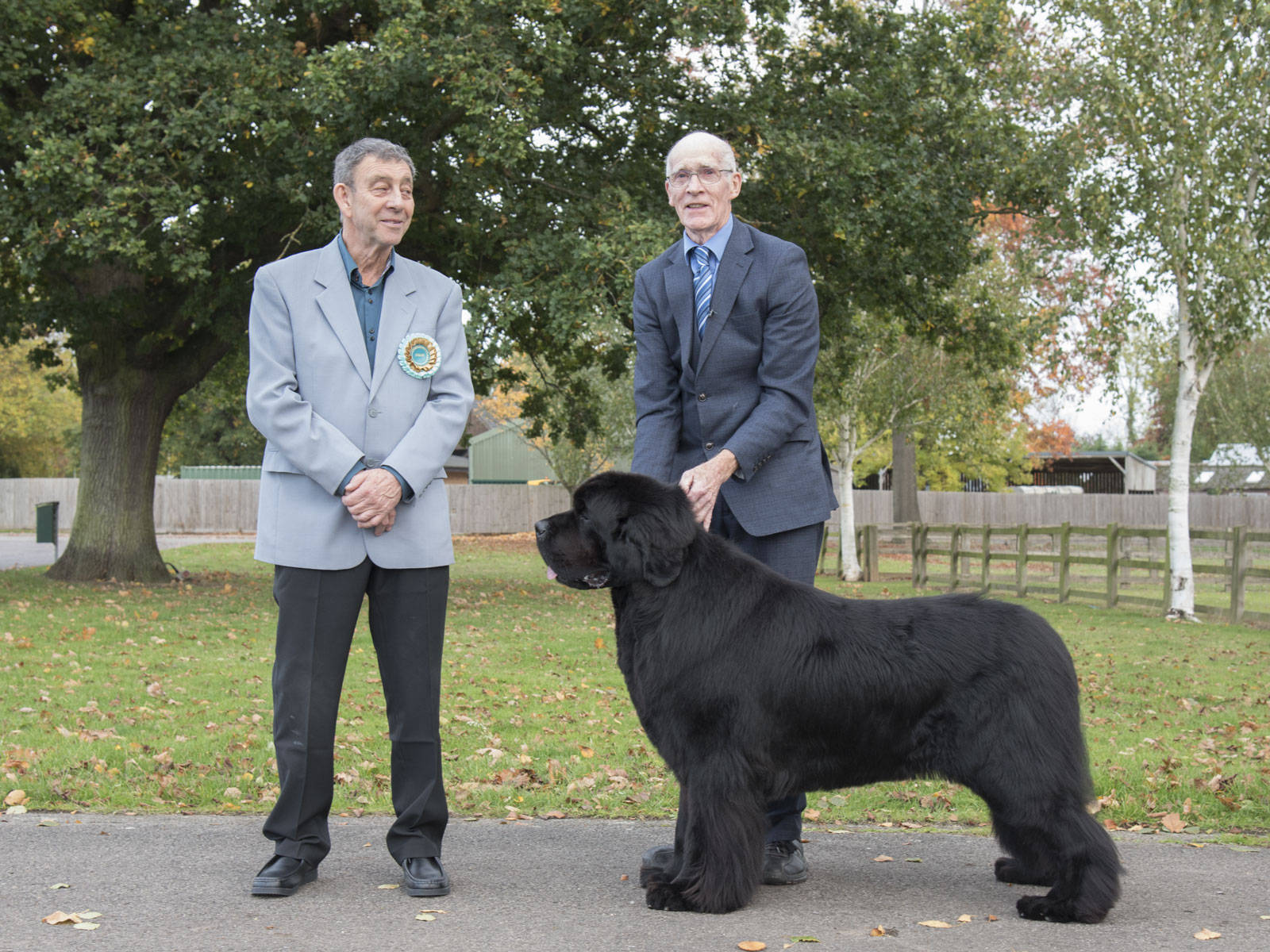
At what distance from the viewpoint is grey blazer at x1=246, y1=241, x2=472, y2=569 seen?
407 cm

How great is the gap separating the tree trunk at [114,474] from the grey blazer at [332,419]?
14.5 metres

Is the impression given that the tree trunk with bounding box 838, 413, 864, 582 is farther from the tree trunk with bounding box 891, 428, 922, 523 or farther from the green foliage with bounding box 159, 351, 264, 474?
the green foliage with bounding box 159, 351, 264, 474

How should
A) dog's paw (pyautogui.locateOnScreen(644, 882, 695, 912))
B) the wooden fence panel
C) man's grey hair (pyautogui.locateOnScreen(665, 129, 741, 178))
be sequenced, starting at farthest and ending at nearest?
the wooden fence panel
man's grey hair (pyautogui.locateOnScreen(665, 129, 741, 178))
dog's paw (pyautogui.locateOnScreen(644, 882, 695, 912))

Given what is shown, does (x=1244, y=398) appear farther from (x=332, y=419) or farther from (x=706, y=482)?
(x=332, y=419)

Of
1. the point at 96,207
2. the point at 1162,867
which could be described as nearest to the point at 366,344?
the point at 1162,867

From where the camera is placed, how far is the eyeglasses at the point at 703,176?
4379mm

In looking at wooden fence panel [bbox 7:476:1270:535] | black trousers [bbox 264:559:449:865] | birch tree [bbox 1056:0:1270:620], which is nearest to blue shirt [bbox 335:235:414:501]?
black trousers [bbox 264:559:449:865]

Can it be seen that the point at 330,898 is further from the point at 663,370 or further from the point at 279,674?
the point at 663,370

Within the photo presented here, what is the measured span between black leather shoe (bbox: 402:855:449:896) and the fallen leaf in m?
1.05

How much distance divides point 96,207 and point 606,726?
9.06 meters

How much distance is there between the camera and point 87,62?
15.5m

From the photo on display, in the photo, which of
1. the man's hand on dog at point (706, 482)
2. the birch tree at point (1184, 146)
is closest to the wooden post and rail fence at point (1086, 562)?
the birch tree at point (1184, 146)

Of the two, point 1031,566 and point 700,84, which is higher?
point 700,84

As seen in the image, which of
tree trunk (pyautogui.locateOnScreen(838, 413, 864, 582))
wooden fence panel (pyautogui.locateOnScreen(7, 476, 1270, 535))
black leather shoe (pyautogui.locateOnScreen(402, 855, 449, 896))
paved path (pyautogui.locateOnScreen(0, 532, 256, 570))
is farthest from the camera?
wooden fence panel (pyautogui.locateOnScreen(7, 476, 1270, 535))
